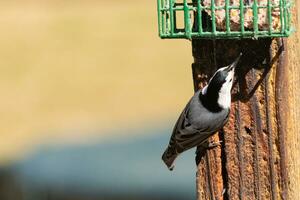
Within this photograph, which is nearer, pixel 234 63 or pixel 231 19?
pixel 234 63

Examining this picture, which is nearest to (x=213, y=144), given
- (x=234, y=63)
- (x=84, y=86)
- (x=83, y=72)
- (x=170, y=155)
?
(x=234, y=63)

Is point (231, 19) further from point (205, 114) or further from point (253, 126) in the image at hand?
point (205, 114)

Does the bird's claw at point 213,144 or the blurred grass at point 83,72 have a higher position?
the bird's claw at point 213,144

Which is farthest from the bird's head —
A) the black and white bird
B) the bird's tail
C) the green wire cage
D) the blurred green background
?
the blurred green background

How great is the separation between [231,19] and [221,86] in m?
0.35

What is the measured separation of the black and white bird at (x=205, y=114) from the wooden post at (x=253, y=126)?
0.05 metres

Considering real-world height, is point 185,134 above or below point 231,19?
below

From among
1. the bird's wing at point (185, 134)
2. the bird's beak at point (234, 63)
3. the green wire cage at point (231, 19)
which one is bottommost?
the bird's wing at point (185, 134)

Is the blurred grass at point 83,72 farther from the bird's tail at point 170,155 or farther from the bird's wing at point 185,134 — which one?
the bird's wing at point 185,134

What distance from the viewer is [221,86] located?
529 cm

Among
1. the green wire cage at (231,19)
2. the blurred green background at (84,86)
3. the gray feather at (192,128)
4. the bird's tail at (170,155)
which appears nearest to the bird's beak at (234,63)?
the green wire cage at (231,19)

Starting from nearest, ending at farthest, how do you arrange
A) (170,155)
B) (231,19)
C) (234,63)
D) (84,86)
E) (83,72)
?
(234,63) < (231,19) < (170,155) < (84,86) < (83,72)

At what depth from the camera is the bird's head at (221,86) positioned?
5.18 m

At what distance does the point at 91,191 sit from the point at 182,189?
3.10ft
